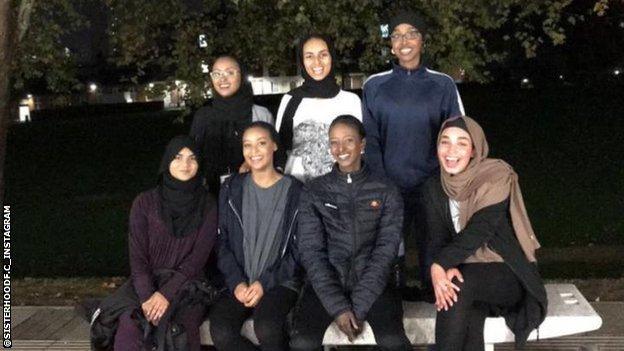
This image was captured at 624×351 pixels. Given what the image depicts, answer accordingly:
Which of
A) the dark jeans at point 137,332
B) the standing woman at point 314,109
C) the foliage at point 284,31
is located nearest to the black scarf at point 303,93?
the standing woman at point 314,109

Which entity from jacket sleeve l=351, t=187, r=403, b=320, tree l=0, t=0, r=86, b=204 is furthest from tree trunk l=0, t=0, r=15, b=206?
jacket sleeve l=351, t=187, r=403, b=320

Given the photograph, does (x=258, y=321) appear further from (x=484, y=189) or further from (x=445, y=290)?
(x=484, y=189)

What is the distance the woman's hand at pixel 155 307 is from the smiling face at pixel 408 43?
1949 mm

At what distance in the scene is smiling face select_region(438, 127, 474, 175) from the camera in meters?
4.37

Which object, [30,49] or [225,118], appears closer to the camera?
[225,118]

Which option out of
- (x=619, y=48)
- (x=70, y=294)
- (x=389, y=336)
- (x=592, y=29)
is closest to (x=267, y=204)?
(x=389, y=336)

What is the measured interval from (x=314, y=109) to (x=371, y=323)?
4.69 feet

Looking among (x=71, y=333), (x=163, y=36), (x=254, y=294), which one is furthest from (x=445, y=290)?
(x=163, y=36)

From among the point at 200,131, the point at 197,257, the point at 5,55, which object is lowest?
the point at 197,257

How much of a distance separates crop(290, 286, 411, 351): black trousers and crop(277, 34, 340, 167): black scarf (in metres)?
1.00

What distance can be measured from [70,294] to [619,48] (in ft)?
160

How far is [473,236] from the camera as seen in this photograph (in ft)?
14.2

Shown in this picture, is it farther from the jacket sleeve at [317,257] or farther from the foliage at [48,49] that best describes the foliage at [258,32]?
the jacket sleeve at [317,257]

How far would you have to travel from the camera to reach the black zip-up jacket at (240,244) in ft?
15.3
